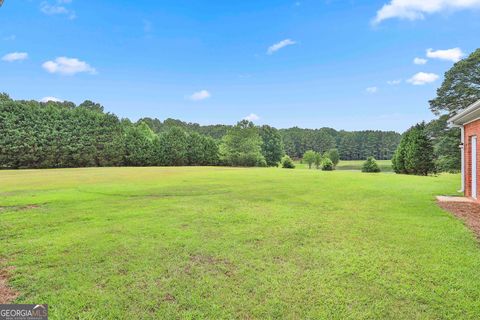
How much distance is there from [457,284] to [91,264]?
14.7ft

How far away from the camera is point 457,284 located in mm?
3186

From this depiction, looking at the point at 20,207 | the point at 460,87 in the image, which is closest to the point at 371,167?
the point at 460,87

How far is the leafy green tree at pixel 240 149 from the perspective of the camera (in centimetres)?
4216

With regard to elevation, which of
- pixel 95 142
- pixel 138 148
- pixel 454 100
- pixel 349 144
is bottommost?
pixel 138 148

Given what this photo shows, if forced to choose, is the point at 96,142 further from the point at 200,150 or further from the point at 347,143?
the point at 347,143

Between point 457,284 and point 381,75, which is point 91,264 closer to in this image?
point 457,284

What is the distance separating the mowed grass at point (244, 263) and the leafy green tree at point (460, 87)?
18.0 m

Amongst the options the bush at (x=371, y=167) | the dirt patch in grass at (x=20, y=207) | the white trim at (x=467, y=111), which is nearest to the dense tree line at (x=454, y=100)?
the bush at (x=371, y=167)

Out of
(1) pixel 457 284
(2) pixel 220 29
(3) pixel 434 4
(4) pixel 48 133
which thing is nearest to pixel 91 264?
(1) pixel 457 284

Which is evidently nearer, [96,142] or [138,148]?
[96,142]

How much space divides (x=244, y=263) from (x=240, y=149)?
38.8 meters

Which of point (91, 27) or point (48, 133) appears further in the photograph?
point (48, 133)

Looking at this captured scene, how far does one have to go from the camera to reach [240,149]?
42.5m

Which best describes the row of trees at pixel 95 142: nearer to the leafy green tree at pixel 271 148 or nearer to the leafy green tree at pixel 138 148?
the leafy green tree at pixel 138 148
